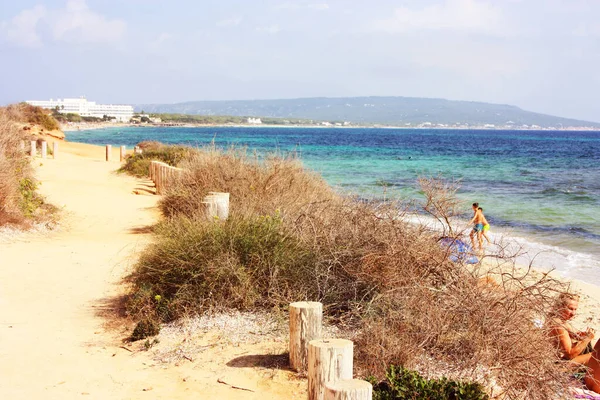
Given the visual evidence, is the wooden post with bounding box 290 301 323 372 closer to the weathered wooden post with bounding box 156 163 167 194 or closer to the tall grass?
the weathered wooden post with bounding box 156 163 167 194

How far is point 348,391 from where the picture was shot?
12.2 ft

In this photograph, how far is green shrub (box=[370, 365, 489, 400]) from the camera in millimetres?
4750

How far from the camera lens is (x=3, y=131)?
13664 millimetres

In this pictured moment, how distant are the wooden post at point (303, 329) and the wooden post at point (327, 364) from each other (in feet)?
2.86

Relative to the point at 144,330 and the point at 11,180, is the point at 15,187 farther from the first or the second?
the point at 144,330

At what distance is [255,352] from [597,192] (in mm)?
25234

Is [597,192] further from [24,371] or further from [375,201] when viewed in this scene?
[24,371]

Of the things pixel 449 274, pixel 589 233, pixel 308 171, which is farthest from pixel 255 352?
pixel 589 233

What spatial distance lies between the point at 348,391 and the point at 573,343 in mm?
4558

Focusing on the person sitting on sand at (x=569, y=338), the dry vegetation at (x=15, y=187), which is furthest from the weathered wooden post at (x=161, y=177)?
the person sitting on sand at (x=569, y=338)

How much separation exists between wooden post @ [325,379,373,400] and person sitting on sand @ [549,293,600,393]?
2.85 m

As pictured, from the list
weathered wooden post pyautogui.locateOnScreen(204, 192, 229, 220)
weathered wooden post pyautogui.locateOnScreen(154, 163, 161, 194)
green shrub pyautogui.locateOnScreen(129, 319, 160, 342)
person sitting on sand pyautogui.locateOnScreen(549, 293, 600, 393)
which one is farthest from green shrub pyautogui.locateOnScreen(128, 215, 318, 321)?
weathered wooden post pyautogui.locateOnScreen(154, 163, 161, 194)

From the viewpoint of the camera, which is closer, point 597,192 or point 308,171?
point 308,171

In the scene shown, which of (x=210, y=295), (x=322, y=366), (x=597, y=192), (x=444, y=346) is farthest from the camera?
(x=597, y=192)
